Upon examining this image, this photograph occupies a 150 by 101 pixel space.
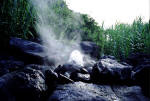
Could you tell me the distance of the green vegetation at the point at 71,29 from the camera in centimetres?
389

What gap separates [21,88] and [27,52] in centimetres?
167

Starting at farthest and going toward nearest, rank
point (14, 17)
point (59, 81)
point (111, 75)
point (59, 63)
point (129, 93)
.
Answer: point (59, 63) < point (14, 17) < point (111, 75) < point (59, 81) < point (129, 93)

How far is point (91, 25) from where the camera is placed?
942 cm

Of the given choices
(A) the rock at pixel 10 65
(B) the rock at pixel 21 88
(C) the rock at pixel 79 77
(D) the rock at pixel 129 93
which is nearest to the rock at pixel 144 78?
(D) the rock at pixel 129 93

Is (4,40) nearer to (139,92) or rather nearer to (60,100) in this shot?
(60,100)

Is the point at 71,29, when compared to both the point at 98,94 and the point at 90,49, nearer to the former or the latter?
the point at 90,49

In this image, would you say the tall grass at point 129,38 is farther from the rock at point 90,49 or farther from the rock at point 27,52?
the rock at point 27,52

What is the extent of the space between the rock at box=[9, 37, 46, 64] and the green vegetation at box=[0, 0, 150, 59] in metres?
0.37

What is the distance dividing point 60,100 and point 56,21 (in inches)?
164

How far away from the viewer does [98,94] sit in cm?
229

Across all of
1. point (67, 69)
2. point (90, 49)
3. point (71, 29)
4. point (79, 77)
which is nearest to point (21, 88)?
point (79, 77)

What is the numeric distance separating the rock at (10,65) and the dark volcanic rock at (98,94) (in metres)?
1.23

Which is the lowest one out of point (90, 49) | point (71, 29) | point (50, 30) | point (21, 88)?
point (21, 88)

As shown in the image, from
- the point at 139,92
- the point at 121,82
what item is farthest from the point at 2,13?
the point at 139,92
